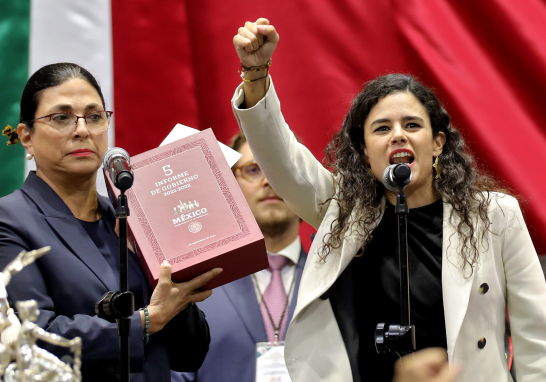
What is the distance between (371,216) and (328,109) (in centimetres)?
139

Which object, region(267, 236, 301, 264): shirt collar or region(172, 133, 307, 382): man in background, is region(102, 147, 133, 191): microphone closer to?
region(172, 133, 307, 382): man in background

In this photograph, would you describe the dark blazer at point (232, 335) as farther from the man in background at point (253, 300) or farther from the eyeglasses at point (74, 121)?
the eyeglasses at point (74, 121)

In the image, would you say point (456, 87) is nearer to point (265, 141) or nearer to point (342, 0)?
point (342, 0)

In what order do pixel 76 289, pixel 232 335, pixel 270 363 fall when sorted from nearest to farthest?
1. pixel 76 289
2. pixel 270 363
3. pixel 232 335

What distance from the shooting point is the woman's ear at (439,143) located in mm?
2324

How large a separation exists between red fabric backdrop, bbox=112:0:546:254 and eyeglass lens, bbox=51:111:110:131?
120 cm

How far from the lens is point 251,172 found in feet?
10.1

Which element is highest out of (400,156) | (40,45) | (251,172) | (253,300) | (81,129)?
(40,45)

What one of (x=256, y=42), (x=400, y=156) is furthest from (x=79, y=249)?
(x=400, y=156)

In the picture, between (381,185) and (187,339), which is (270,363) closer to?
(187,339)

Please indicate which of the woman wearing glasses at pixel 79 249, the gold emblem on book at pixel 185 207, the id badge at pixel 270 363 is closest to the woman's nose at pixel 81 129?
the woman wearing glasses at pixel 79 249

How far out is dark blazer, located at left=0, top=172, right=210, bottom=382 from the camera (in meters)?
1.73

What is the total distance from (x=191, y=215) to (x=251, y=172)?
1.20 metres

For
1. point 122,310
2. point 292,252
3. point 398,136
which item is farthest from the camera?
point 292,252
